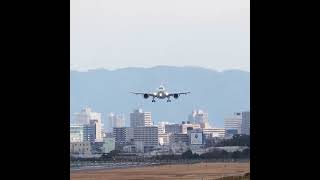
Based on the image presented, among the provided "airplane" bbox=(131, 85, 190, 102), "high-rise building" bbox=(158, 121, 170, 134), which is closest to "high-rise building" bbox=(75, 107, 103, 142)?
"high-rise building" bbox=(158, 121, 170, 134)

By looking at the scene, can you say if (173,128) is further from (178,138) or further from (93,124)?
(93,124)

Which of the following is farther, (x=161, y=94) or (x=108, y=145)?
(x=161, y=94)

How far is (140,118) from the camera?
33.6 feet

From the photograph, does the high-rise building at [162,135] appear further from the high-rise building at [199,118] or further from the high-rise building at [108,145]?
the high-rise building at [108,145]

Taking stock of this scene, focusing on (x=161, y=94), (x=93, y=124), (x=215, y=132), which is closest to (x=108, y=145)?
(x=93, y=124)

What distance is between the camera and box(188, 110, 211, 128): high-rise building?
9541 mm

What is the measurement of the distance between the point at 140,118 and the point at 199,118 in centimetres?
107

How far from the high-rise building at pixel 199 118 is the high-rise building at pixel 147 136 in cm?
80

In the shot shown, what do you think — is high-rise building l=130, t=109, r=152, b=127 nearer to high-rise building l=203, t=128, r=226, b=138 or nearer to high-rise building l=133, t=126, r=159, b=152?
high-rise building l=133, t=126, r=159, b=152

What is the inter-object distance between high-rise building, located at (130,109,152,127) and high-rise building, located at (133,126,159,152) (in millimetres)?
106
